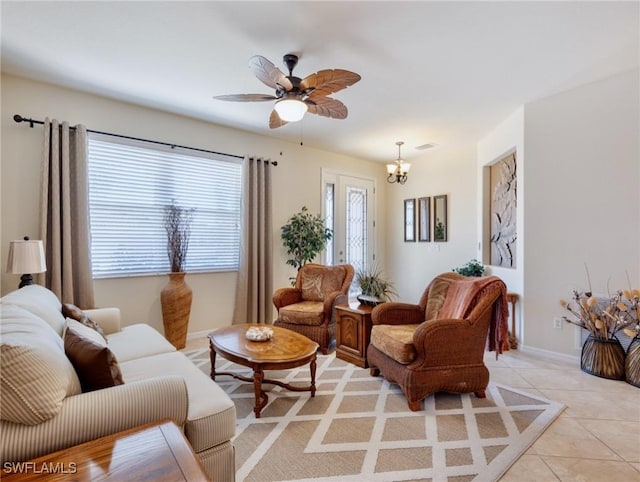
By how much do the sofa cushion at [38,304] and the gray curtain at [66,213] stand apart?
869 millimetres

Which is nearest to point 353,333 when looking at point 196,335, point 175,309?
point 175,309

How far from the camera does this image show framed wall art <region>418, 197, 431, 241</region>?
18.2 ft

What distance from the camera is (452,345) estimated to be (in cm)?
238

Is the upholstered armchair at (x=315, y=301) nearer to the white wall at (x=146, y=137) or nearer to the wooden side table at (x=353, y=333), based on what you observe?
the wooden side table at (x=353, y=333)

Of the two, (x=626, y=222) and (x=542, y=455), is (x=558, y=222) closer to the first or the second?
(x=626, y=222)

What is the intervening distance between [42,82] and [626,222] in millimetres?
5636

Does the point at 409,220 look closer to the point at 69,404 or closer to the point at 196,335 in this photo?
the point at 196,335

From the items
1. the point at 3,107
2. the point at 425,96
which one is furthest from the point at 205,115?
the point at 425,96

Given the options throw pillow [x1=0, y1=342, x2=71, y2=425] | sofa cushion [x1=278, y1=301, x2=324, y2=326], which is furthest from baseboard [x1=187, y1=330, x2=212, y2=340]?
throw pillow [x1=0, y1=342, x2=71, y2=425]

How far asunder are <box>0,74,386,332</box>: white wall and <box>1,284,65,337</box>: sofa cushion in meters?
1.20

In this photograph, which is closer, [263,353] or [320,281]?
[263,353]

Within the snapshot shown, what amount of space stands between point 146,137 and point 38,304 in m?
2.38

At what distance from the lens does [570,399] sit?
2.49 meters

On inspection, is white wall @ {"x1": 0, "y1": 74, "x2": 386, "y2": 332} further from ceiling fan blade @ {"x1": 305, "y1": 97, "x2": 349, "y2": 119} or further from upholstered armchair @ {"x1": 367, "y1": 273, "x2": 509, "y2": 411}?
upholstered armchair @ {"x1": 367, "y1": 273, "x2": 509, "y2": 411}
